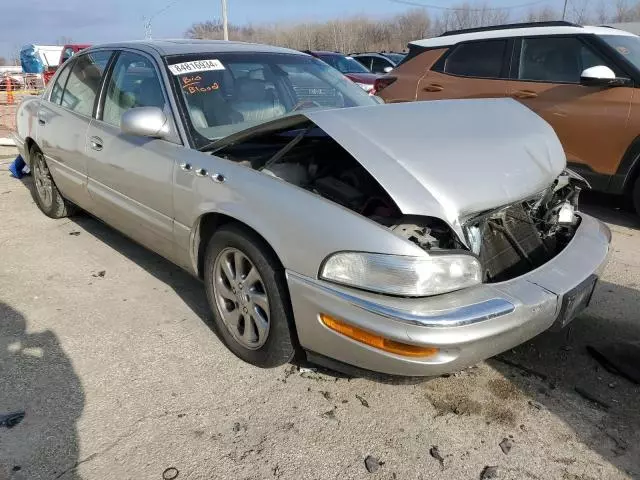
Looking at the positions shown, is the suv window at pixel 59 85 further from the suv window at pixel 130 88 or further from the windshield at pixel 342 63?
the windshield at pixel 342 63

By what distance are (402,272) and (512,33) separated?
4728mm

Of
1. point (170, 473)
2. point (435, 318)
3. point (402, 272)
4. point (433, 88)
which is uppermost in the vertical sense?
point (433, 88)

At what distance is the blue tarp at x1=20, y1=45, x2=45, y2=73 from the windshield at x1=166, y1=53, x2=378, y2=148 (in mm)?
23863

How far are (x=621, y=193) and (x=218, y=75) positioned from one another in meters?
3.87

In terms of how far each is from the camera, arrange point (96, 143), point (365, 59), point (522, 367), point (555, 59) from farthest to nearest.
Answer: point (365, 59) < point (555, 59) < point (96, 143) < point (522, 367)

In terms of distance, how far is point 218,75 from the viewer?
3377 mm

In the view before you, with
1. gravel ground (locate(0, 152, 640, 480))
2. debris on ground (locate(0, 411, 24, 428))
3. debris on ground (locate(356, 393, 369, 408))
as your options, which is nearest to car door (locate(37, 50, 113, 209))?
gravel ground (locate(0, 152, 640, 480))

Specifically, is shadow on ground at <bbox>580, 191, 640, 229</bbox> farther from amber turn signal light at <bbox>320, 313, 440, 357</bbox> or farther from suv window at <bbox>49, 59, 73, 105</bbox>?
suv window at <bbox>49, 59, 73, 105</bbox>

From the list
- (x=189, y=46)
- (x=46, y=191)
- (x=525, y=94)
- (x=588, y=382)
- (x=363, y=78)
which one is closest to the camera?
(x=588, y=382)

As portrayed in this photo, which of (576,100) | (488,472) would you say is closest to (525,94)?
(576,100)

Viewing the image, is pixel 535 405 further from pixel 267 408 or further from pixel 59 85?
pixel 59 85

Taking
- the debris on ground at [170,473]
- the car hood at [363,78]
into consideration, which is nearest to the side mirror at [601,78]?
the debris on ground at [170,473]

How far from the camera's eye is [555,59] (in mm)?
5480

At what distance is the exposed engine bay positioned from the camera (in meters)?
2.46
